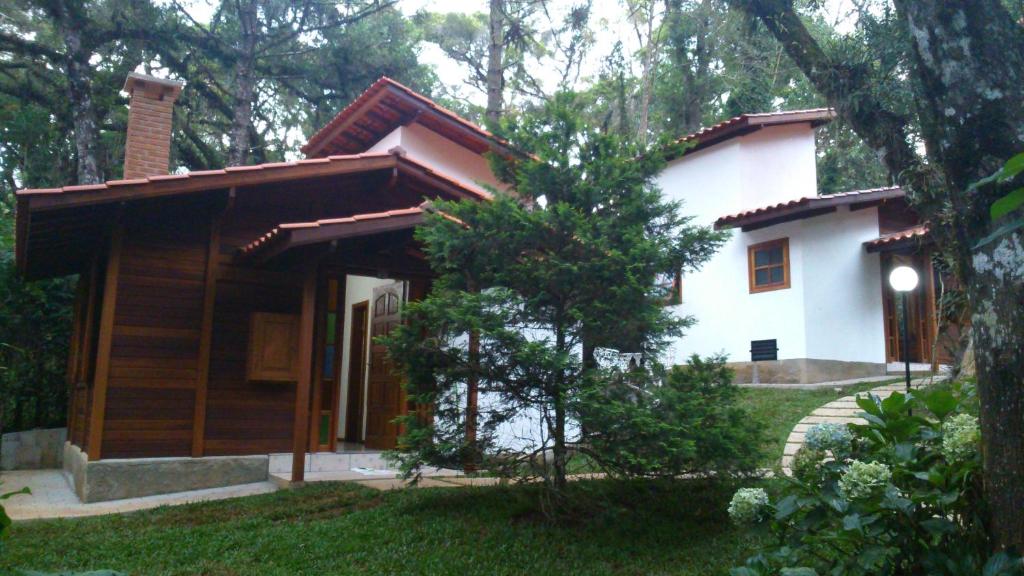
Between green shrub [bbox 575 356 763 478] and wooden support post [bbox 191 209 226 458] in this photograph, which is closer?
green shrub [bbox 575 356 763 478]

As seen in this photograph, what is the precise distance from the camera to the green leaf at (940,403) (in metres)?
3.58

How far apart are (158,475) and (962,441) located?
748 centimetres

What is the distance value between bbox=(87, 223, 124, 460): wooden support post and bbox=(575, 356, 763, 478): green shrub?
529 centimetres

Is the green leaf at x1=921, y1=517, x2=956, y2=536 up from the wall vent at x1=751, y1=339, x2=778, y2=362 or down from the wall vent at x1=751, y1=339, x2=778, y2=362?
down

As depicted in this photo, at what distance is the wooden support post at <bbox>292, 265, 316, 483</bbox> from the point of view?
25.7ft

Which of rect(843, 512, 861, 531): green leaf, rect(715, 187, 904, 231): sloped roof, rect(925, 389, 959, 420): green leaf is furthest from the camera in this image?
rect(715, 187, 904, 231): sloped roof

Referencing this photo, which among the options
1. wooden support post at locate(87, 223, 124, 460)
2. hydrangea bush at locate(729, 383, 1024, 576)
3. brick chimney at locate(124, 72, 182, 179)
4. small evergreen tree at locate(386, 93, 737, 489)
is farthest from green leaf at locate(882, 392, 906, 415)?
brick chimney at locate(124, 72, 182, 179)

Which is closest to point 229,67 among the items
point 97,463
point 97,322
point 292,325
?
point 97,322

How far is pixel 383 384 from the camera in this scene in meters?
9.87

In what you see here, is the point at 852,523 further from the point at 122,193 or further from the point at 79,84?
the point at 79,84

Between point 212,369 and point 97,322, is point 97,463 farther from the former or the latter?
point 97,322

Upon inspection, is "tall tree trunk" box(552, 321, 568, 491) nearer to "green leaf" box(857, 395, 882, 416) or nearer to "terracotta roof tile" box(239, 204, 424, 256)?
"terracotta roof tile" box(239, 204, 424, 256)

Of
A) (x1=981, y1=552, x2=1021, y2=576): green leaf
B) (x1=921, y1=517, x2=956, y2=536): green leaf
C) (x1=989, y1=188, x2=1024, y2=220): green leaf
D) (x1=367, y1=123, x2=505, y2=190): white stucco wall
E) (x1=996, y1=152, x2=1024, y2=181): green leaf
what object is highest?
(x1=367, y1=123, x2=505, y2=190): white stucco wall

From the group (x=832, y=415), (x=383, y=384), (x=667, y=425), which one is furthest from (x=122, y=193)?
(x=832, y=415)
